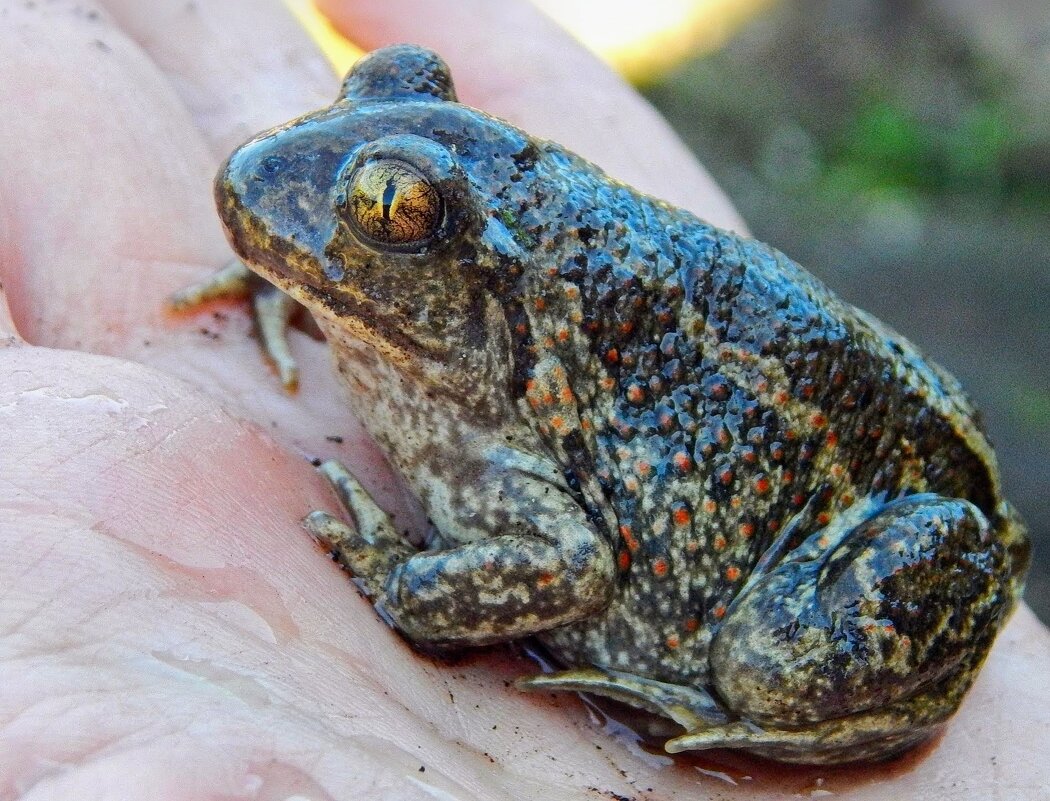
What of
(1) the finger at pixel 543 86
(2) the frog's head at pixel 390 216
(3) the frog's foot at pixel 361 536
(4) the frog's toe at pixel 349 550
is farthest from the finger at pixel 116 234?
(1) the finger at pixel 543 86

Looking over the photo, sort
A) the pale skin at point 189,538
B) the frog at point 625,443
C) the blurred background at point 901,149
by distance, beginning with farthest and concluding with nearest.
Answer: the blurred background at point 901,149, the frog at point 625,443, the pale skin at point 189,538

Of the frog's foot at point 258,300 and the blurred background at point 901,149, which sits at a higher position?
the frog's foot at point 258,300

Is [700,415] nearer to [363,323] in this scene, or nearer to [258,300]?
[363,323]

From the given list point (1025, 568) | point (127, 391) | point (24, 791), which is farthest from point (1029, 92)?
point (24, 791)

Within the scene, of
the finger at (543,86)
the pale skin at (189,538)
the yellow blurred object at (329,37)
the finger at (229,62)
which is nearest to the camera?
the pale skin at (189,538)

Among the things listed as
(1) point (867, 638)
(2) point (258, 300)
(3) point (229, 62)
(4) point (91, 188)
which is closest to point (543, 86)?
(3) point (229, 62)

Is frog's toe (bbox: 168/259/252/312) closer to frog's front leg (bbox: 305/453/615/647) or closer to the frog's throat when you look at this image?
the frog's throat

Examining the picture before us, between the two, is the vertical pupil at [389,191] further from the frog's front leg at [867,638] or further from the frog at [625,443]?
the frog's front leg at [867,638]
